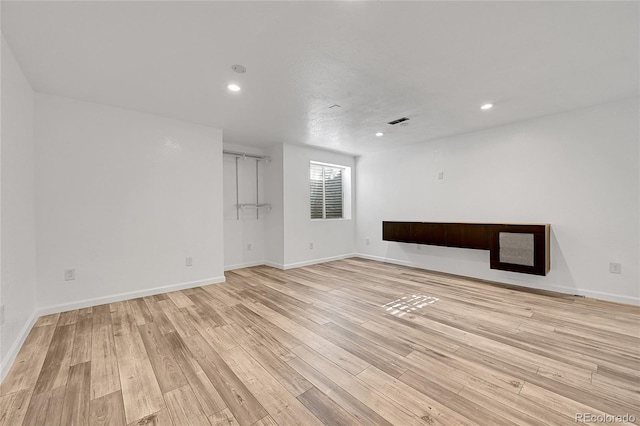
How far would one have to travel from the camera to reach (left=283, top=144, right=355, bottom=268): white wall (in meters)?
4.97

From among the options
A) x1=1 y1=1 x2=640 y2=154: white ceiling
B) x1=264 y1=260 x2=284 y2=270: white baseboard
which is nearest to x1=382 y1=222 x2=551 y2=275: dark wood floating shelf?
x1=1 y1=1 x2=640 y2=154: white ceiling

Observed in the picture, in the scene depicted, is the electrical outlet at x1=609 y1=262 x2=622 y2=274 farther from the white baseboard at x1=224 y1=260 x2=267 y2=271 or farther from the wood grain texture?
the white baseboard at x1=224 y1=260 x2=267 y2=271

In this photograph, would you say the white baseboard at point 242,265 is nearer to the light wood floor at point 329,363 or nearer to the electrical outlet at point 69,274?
the light wood floor at point 329,363

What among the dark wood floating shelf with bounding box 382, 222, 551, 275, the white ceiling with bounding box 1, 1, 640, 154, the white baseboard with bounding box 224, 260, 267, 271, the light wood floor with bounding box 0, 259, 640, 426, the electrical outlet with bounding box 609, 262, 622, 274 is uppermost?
the white ceiling with bounding box 1, 1, 640, 154

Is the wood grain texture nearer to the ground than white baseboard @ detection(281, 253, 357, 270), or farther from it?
nearer to the ground

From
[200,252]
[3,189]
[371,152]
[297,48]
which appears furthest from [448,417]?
[371,152]

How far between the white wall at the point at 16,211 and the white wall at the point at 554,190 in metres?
5.35

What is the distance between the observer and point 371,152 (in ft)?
18.9

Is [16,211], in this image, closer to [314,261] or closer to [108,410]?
[108,410]

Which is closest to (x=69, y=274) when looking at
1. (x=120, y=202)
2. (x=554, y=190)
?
(x=120, y=202)

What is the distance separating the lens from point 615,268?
10.2 ft

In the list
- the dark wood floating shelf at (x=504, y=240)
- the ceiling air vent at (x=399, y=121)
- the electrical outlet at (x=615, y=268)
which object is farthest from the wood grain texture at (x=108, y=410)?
the electrical outlet at (x=615, y=268)

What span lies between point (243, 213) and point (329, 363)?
12.6 ft

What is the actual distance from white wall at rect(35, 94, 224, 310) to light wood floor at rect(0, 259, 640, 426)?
44 cm
